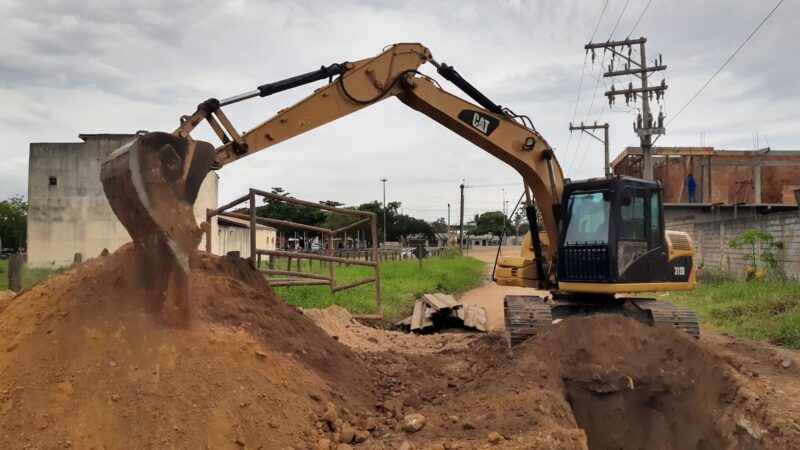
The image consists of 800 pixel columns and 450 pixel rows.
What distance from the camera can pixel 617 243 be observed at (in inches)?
302

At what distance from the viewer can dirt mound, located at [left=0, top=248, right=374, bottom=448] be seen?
361 cm

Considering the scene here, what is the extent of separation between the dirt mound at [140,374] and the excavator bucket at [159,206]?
16 centimetres

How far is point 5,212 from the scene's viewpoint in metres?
40.3

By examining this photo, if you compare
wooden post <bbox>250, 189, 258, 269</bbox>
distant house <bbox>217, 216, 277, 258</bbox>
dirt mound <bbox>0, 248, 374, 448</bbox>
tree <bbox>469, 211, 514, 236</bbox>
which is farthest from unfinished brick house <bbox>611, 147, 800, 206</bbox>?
tree <bbox>469, 211, 514, 236</bbox>

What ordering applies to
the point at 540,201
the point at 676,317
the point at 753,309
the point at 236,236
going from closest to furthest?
1. the point at 676,317
2. the point at 540,201
3. the point at 753,309
4. the point at 236,236

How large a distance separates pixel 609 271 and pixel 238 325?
481 cm

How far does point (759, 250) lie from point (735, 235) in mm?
2217

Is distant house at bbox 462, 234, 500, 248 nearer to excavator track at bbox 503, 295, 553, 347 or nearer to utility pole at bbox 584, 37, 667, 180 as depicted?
utility pole at bbox 584, 37, 667, 180

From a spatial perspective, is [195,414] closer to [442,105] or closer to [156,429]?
[156,429]

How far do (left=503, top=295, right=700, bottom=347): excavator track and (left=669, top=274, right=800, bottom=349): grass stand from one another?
9.25ft

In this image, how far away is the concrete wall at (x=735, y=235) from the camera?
47.2 ft

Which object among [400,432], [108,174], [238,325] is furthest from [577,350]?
[108,174]

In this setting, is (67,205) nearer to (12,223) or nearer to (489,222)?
(12,223)

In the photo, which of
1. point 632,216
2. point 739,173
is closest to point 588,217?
point 632,216
